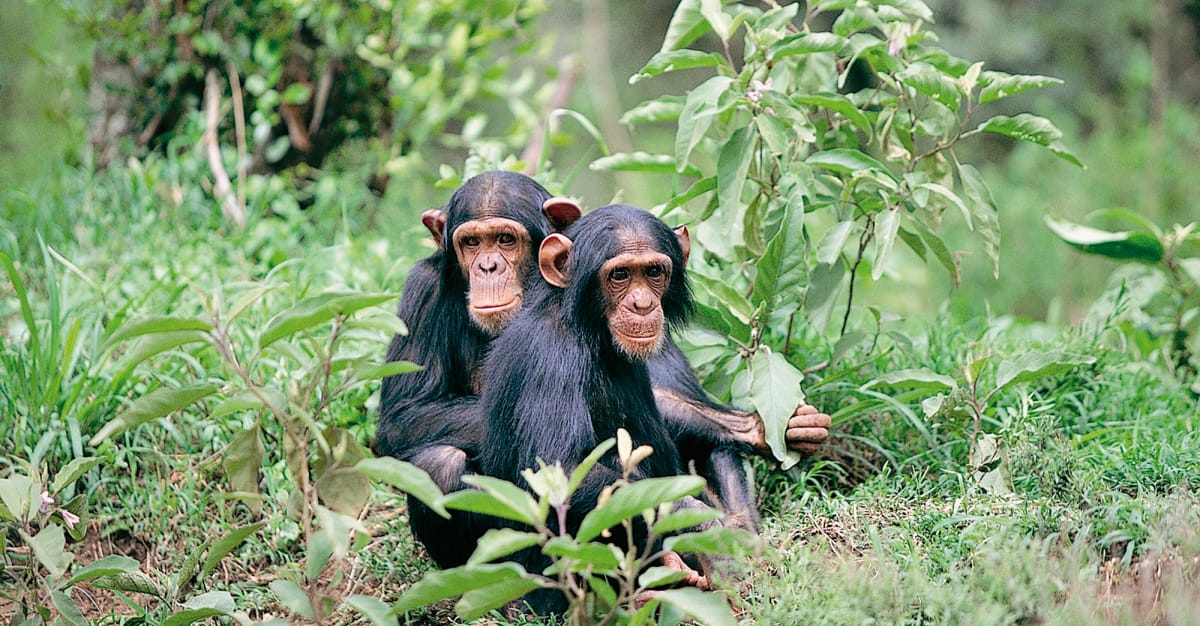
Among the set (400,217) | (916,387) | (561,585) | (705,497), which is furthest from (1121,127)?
(561,585)

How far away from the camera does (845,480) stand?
13.1ft

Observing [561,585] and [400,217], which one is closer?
[561,585]

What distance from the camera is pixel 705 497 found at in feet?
12.1

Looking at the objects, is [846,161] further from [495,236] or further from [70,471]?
[70,471]

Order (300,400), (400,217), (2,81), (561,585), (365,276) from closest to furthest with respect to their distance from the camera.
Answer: (561,585)
(300,400)
(365,276)
(400,217)
(2,81)

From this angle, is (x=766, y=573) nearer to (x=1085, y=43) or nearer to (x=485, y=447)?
(x=485, y=447)

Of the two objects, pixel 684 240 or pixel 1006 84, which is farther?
pixel 1006 84

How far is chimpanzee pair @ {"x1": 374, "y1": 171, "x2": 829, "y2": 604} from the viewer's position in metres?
3.33

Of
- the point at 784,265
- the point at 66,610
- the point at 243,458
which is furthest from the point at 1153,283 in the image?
the point at 66,610

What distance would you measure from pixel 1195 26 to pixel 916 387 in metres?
7.88

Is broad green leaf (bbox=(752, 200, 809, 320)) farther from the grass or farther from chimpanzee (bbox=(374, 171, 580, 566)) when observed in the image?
chimpanzee (bbox=(374, 171, 580, 566))

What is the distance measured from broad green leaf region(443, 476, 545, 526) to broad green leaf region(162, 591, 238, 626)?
87 cm

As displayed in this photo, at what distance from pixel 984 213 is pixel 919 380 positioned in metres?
0.62

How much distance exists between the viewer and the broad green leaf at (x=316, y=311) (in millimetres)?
2660
